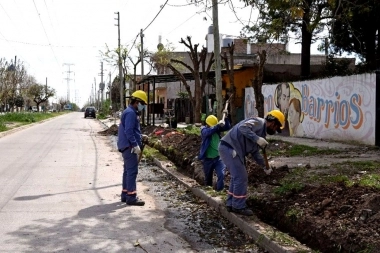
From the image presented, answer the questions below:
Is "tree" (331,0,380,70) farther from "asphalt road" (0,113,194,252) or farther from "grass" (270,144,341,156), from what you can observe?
"asphalt road" (0,113,194,252)

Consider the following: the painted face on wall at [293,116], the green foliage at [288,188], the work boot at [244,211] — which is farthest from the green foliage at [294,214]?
the painted face on wall at [293,116]

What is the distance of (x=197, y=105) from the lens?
2427 cm

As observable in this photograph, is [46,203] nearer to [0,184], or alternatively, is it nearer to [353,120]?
[0,184]

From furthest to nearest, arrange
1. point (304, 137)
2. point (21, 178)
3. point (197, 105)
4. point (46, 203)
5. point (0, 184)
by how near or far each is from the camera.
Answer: point (197, 105)
point (304, 137)
point (21, 178)
point (0, 184)
point (46, 203)

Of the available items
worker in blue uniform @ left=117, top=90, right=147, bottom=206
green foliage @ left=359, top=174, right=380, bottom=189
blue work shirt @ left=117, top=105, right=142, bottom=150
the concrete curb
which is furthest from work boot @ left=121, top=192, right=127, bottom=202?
green foliage @ left=359, top=174, right=380, bottom=189

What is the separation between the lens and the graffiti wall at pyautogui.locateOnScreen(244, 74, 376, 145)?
1391 cm

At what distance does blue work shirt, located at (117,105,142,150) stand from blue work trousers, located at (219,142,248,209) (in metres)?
1.79

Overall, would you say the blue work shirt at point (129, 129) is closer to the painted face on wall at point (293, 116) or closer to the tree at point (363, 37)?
the painted face on wall at point (293, 116)

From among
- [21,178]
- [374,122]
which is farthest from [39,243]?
[374,122]

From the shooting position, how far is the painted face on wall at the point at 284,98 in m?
19.7

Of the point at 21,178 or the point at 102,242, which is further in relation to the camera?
the point at 21,178

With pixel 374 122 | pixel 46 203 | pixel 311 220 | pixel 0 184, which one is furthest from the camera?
pixel 374 122

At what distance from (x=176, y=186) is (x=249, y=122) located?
13.1 feet

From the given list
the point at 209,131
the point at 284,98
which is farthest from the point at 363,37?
the point at 209,131
